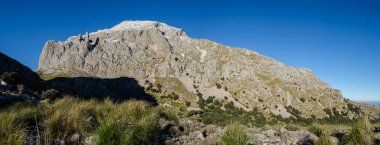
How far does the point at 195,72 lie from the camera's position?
17938 cm

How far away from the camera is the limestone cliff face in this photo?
156 m

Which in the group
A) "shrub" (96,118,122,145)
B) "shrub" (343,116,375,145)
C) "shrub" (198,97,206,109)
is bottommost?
"shrub" (198,97,206,109)

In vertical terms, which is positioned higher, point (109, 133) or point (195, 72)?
point (195, 72)

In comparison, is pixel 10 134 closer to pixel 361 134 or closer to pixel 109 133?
pixel 109 133

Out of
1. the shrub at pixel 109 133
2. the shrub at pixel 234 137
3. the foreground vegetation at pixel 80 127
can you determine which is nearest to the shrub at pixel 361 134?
the shrub at pixel 234 137

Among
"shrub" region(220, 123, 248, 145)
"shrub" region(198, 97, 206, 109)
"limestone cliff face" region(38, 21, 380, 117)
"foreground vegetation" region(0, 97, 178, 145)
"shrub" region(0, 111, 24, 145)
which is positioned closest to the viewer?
"shrub" region(0, 111, 24, 145)

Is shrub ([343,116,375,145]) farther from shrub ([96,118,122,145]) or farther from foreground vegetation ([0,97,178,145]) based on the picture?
shrub ([96,118,122,145])

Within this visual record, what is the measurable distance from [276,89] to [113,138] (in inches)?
6334

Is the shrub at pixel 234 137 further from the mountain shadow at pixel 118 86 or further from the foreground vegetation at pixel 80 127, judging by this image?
the mountain shadow at pixel 118 86

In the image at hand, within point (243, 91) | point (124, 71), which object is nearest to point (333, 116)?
point (243, 91)

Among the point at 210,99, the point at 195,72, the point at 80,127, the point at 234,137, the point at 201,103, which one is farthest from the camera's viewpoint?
the point at 195,72

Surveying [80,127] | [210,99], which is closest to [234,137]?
[80,127]

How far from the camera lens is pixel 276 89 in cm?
15900

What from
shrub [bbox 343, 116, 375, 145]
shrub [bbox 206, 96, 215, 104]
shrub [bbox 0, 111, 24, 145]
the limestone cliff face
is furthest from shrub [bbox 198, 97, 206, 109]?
shrub [bbox 0, 111, 24, 145]
